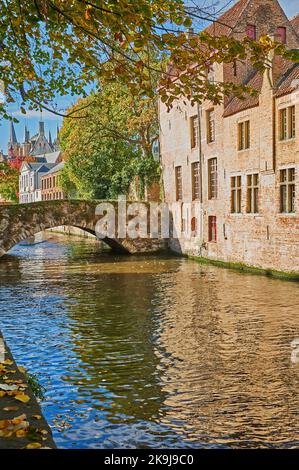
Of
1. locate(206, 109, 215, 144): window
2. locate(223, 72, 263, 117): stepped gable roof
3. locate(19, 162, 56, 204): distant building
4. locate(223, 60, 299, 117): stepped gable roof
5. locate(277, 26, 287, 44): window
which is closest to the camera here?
locate(223, 60, 299, 117): stepped gable roof

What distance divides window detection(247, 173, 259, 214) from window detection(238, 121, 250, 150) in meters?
1.25

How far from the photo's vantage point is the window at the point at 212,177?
951 inches

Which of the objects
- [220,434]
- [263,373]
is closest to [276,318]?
[263,373]

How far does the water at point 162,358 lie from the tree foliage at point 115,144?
1511 cm

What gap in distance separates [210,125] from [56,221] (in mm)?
8217

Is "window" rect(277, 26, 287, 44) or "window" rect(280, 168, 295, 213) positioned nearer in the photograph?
"window" rect(280, 168, 295, 213)

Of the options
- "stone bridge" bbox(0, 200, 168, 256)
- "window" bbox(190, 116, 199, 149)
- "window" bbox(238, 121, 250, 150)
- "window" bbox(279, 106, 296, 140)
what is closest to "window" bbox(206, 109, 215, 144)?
"window" bbox(190, 116, 199, 149)

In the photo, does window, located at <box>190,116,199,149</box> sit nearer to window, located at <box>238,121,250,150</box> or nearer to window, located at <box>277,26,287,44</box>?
window, located at <box>238,121,250,150</box>

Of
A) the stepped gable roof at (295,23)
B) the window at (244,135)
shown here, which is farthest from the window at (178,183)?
the stepped gable roof at (295,23)

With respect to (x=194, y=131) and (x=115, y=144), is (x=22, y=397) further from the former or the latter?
(x=115, y=144)

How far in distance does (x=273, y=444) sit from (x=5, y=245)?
20425mm

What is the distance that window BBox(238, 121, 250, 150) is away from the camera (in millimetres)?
21125

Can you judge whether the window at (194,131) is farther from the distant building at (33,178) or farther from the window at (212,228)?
the distant building at (33,178)
